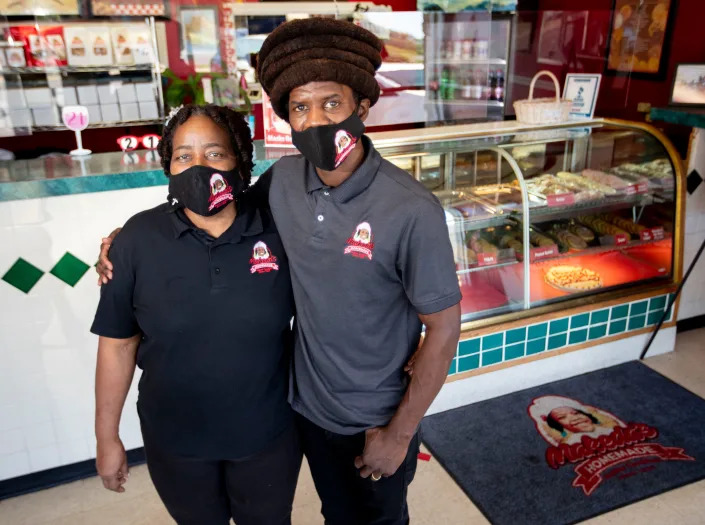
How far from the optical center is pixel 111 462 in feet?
5.56

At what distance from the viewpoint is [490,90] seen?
6.70m

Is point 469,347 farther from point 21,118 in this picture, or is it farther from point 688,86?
point 21,118

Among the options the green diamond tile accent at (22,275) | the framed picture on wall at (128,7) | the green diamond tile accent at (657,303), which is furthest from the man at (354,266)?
the framed picture on wall at (128,7)

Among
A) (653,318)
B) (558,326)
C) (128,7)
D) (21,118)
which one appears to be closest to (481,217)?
(558,326)

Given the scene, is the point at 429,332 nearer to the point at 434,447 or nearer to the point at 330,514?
the point at 330,514

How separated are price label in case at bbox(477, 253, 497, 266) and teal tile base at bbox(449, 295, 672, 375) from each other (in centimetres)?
40

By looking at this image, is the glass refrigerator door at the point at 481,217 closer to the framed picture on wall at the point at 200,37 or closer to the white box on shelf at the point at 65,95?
the white box on shelf at the point at 65,95

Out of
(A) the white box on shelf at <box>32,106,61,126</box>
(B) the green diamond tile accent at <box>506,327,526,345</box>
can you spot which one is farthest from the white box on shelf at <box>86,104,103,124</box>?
(B) the green diamond tile accent at <box>506,327,526,345</box>

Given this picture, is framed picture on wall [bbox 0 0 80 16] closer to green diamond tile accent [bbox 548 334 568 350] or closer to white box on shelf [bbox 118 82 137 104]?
white box on shelf [bbox 118 82 137 104]

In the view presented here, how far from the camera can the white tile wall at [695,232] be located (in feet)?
12.3

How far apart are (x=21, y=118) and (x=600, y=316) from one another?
576 cm

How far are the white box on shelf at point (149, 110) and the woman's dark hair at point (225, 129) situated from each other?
5086 mm

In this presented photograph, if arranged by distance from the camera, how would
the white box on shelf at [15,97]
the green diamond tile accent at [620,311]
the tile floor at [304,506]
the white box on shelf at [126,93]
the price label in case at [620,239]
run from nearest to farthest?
the tile floor at [304,506]
the green diamond tile accent at [620,311]
the price label in case at [620,239]
the white box on shelf at [15,97]
the white box on shelf at [126,93]

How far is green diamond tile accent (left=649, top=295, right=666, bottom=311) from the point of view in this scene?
362cm
